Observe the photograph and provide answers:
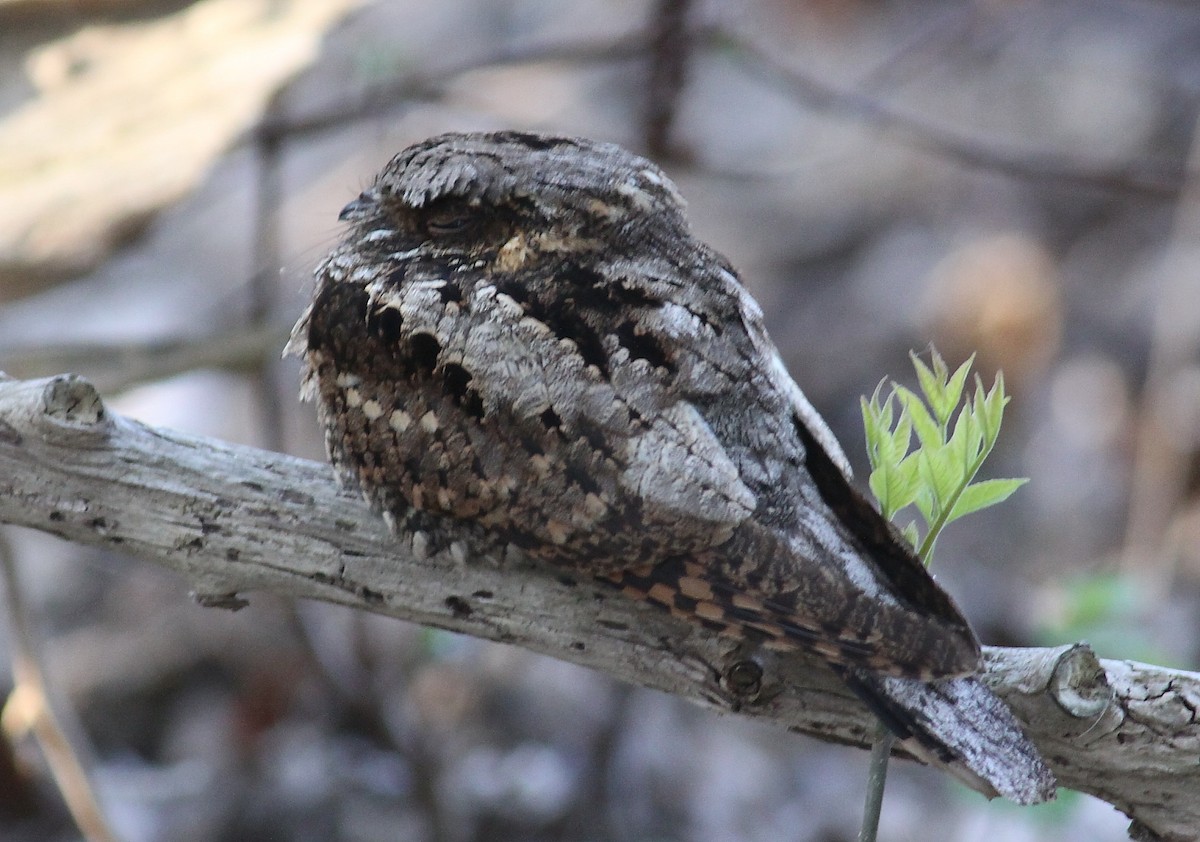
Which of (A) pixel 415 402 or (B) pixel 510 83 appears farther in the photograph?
(B) pixel 510 83

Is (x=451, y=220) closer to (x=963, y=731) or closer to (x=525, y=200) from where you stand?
(x=525, y=200)

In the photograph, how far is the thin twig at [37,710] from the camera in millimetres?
2822

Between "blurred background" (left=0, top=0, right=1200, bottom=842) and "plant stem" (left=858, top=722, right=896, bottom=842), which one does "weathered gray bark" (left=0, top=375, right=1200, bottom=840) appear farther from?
"blurred background" (left=0, top=0, right=1200, bottom=842)

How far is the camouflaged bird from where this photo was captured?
1980 mm

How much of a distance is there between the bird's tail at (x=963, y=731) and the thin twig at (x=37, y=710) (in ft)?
6.73

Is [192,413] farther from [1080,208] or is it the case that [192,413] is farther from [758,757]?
[1080,208]

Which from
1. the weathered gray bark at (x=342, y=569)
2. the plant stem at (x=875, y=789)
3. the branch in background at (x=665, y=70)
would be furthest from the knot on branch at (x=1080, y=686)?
the branch in background at (x=665, y=70)

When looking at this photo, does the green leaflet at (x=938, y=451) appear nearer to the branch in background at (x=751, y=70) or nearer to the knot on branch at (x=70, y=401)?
the knot on branch at (x=70, y=401)

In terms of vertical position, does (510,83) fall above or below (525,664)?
above

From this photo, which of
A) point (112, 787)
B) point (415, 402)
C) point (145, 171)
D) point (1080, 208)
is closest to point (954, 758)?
point (415, 402)

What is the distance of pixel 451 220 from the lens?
2.30 meters

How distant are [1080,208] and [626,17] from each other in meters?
3.56

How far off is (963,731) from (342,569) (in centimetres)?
121

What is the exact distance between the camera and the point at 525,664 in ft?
17.9
